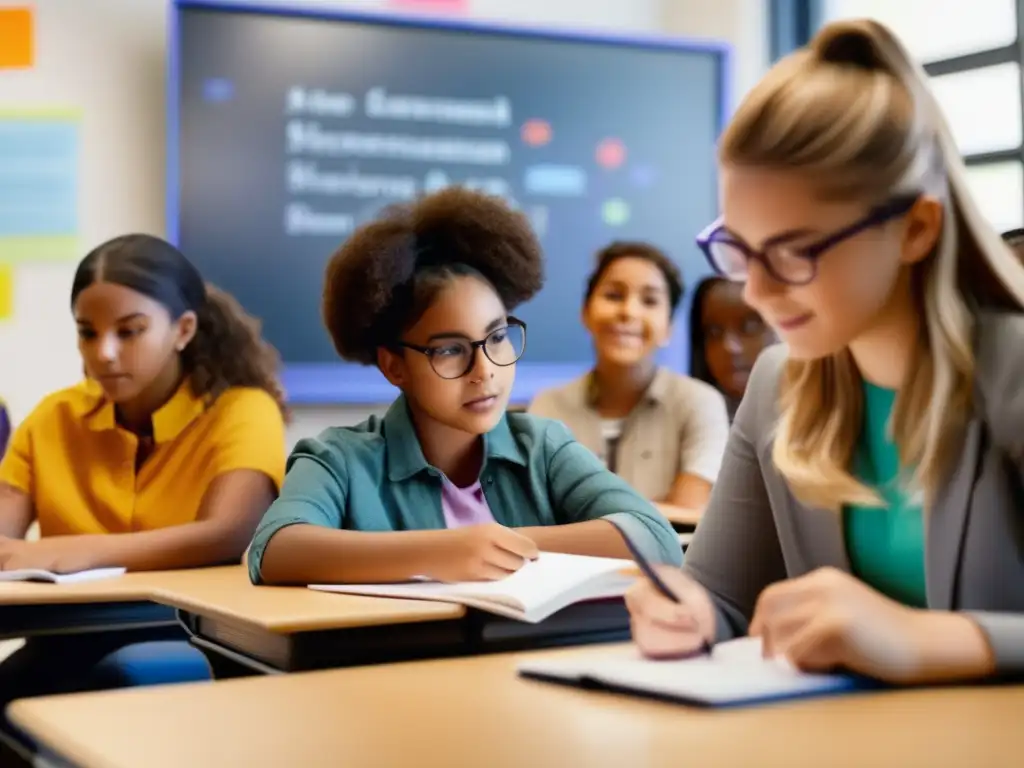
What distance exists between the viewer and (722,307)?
3.77 metres

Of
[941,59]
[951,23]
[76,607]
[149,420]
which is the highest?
[951,23]

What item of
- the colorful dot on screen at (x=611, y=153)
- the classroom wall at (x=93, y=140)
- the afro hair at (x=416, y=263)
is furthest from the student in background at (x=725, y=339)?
the afro hair at (x=416, y=263)

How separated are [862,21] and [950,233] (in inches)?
7.2

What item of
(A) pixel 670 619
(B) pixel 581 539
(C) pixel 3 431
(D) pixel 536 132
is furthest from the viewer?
(D) pixel 536 132

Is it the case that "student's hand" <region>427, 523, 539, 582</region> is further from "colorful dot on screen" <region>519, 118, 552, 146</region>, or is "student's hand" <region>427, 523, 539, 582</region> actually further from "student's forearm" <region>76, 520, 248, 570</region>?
"colorful dot on screen" <region>519, 118, 552, 146</region>

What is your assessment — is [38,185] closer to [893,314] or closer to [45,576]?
[45,576]

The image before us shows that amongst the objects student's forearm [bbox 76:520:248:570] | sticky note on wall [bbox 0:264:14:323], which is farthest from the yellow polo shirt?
sticky note on wall [bbox 0:264:14:323]

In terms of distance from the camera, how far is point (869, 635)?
2.98 feet

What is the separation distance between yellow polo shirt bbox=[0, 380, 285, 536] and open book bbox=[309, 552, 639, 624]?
30.9 inches

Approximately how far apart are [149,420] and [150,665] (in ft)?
1.97

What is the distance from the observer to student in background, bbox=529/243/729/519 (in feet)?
10.8

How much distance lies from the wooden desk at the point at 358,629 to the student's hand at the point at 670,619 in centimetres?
35

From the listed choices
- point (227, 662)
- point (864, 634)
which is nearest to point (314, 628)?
point (227, 662)

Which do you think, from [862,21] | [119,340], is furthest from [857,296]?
[119,340]
